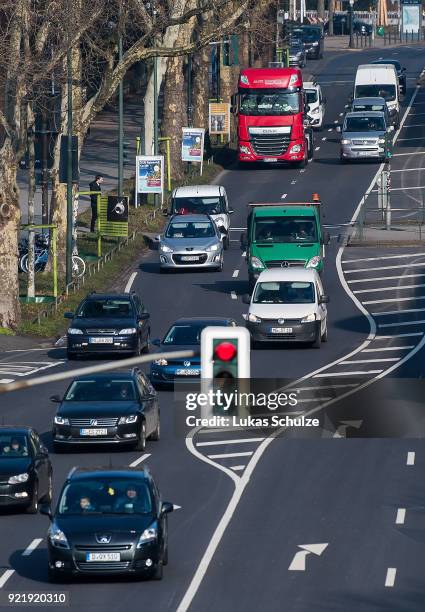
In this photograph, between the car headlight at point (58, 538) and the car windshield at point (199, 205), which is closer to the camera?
the car headlight at point (58, 538)

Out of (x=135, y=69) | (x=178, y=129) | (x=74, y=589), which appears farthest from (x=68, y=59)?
(x=135, y=69)

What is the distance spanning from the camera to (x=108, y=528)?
2022 cm

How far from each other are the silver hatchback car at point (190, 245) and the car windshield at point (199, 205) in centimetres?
368

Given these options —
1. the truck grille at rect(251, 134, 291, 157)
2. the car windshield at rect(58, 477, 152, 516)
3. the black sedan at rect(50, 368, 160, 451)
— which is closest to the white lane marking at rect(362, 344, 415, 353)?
the black sedan at rect(50, 368, 160, 451)

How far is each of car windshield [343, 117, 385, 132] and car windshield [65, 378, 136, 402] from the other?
43.2 metres

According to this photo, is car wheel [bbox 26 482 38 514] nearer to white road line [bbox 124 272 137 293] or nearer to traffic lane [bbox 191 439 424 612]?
traffic lane [bbox 191 439 424 612]

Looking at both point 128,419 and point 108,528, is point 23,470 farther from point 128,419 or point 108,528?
point 128,419

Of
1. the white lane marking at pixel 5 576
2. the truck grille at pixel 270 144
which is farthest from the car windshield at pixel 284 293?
the truck grille at pixel 270 144

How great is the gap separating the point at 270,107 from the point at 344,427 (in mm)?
36498

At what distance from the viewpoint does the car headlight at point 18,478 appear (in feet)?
79.2

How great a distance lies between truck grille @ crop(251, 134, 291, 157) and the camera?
68.5 metres

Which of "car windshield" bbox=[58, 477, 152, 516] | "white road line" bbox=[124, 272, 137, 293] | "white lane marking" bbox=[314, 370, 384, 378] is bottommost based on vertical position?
"white road line" bbox=[124, 272, 137, 293]

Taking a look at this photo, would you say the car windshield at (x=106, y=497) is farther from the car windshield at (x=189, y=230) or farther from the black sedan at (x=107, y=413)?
the car windshield at (x=189, y=230)

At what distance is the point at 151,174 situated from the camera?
5934cm
